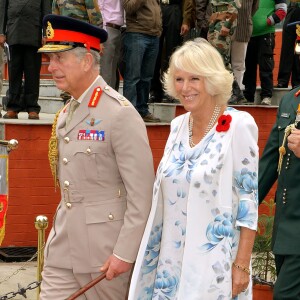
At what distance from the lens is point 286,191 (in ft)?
17.0

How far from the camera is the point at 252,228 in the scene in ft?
13.7

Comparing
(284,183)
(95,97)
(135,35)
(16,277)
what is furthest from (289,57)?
(95,97)

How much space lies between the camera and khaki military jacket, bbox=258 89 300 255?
510cm

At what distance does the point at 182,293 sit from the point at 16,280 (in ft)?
13.3

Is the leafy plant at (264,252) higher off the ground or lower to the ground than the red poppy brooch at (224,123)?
lower

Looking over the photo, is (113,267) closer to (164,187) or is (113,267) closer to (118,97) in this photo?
(164,187)

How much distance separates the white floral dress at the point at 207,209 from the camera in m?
4.17

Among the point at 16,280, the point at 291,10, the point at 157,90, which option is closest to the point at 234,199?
the point at 16,280

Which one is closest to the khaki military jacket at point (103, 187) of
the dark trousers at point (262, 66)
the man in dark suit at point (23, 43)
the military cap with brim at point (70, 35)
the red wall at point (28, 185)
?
the military cap with brim at point (70, 35)

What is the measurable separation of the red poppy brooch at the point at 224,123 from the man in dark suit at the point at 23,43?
17.0ft

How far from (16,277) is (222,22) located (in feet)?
11.5

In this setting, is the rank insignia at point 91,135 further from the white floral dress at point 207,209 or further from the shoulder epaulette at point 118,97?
the white floral dress at point 207,209

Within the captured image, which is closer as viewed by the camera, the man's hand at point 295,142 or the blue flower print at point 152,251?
the blue flower print at point 152,251

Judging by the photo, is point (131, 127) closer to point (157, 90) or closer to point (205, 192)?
point (205, 192)
